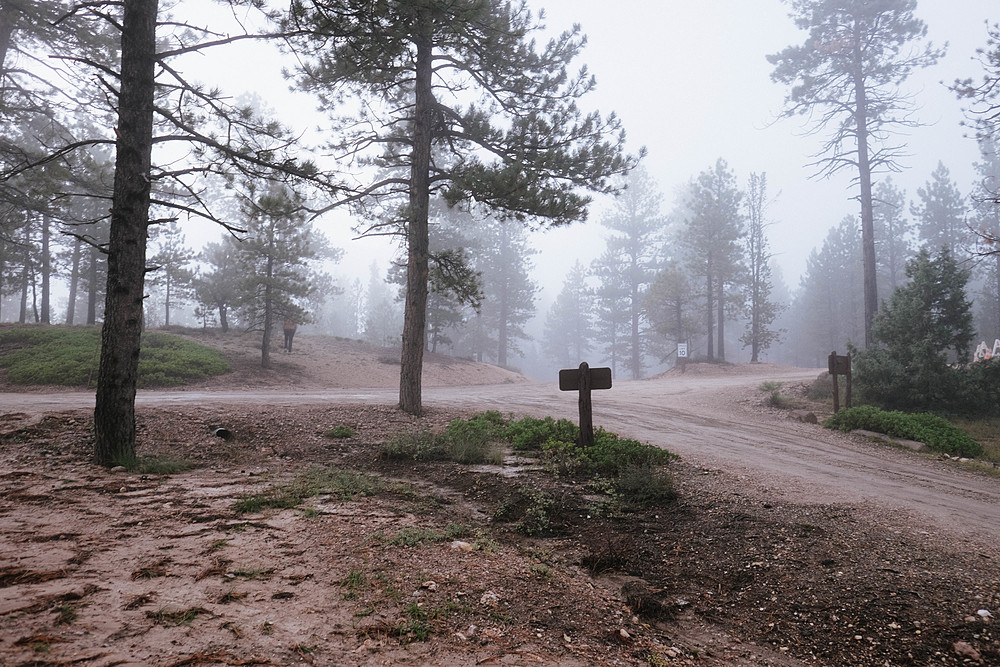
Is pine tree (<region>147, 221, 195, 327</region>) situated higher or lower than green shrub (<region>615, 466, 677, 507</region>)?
higher

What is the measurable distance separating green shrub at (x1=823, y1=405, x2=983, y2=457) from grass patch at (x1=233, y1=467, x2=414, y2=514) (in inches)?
421

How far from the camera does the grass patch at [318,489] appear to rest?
4.99 m

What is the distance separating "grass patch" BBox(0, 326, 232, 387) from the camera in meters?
14.1

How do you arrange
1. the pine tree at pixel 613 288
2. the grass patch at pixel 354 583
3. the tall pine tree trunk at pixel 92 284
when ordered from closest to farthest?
the grass patch at pixel 354 583 → the tall pine tree trunk at pixel 92 284 → the pine tree at pixel 613 288

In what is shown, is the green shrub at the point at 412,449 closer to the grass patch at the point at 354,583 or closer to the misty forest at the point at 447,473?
the misty forest at the point at 447,473

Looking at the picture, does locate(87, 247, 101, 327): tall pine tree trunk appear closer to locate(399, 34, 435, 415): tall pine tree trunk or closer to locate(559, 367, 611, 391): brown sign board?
locate(399, 34, 435, 415): tall pine tree trunk

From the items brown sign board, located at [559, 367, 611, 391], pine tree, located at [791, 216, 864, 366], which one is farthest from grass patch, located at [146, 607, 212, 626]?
pine tree, located at [791, 216, 864, 366]

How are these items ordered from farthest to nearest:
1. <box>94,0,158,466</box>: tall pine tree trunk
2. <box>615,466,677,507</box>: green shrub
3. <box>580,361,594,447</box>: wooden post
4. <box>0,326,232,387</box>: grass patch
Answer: <box>0,326,232,387</box>: grass patch, <box>580,361,594,447</box>: wooden post, <box>94,0,158,466</box>: tall pine tree trunk, <box>615,466,677,507</box>: green shrub

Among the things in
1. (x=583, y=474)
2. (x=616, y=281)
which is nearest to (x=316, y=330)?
(x=616, y=281)

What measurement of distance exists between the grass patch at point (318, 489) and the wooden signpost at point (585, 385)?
3075 mm

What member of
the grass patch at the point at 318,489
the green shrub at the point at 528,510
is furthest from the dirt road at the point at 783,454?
the grass patch at the point at 318,489

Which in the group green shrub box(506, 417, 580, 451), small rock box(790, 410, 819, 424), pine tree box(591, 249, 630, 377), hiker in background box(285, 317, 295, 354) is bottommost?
small rock box(790, 410, 819, 424)

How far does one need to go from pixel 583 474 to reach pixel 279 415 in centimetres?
617

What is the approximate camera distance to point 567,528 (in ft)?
16.0
